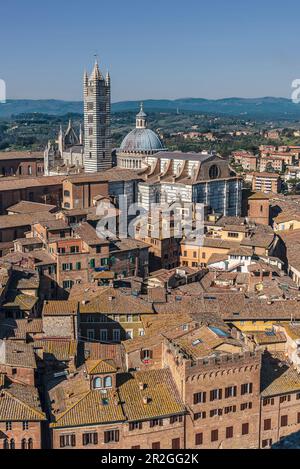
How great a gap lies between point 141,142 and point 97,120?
531 centimetres

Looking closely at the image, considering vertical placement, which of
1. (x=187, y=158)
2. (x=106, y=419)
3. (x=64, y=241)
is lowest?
(x=106, y=419)

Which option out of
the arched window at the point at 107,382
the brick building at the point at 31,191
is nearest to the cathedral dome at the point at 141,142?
the brick building at the point at 31,191

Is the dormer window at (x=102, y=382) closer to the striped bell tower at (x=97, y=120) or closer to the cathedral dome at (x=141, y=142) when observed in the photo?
the striped bell tower at (x=97, y=120)

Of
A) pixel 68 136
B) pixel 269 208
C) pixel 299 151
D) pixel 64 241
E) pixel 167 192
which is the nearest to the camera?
pixel 64 241

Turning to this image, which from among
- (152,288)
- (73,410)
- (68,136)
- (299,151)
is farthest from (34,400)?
(299,151)

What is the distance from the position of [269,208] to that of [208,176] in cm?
927

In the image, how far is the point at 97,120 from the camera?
63188 mm

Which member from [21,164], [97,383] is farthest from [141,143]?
[97,383]

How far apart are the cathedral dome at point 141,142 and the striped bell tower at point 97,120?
2.58 meters

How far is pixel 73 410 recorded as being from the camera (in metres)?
23.7

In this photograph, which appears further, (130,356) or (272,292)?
(272,292)

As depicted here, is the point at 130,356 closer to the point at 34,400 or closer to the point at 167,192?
the point at 34,400

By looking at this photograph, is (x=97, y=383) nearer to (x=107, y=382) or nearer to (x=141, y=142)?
(x=107, y=382)

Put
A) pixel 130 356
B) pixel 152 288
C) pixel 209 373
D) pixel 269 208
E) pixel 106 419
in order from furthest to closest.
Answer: pixel 269 208 → pixel 152 288 → pixel 130 356 → pixel 209 373 → pixel 106 419
